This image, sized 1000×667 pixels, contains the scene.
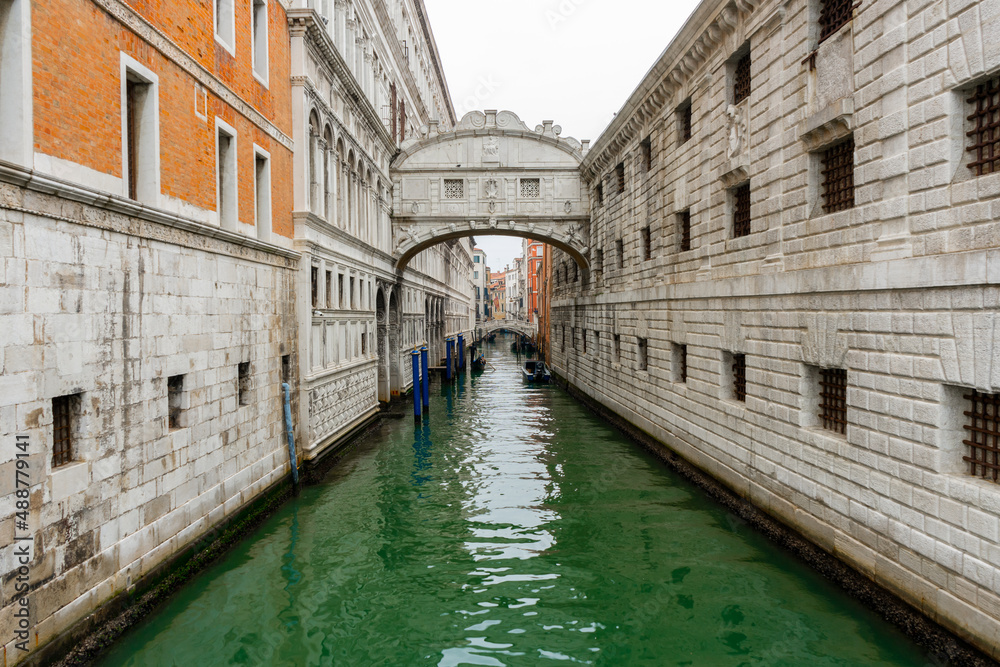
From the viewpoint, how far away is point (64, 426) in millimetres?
5461

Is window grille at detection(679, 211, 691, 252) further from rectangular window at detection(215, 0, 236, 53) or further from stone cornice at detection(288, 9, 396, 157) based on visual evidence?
rectangular window at detection(215, 0, 236, 53)

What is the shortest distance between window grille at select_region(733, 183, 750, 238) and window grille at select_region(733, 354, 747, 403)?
1.96 meters

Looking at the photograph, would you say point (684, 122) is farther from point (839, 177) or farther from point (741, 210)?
point (839, 177)

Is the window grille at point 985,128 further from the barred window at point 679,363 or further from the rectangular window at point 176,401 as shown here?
the rectangular window at point 176,401

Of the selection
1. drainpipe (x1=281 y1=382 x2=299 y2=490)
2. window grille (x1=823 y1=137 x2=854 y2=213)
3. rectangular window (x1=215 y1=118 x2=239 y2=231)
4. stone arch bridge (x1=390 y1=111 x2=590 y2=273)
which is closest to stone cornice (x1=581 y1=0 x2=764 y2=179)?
window grille (x1=823 y1=137 x2=854 y2=213)

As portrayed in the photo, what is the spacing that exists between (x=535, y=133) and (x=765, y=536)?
1540 cm

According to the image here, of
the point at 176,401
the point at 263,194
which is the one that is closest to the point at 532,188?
the point at 263,194

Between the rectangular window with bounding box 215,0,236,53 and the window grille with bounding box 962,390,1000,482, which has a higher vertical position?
the rectangular window with bounding box 215,0,236,53

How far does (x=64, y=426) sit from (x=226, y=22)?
6.21 m

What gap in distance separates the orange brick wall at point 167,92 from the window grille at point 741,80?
7.57 metres

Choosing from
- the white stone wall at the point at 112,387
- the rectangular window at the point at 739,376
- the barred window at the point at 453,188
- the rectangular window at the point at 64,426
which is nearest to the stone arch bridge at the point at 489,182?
the barred window at the point at 453,188

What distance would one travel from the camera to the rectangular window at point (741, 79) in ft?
32.6

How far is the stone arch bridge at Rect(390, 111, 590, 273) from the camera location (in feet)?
67.2

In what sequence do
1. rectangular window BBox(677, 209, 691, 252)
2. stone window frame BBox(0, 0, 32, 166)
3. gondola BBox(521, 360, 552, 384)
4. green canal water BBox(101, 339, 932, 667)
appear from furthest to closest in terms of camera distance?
gondola BBox(521, 360, 552, 384) → rectangular window BBox(677, 209, 691, 252) → green canal water BBox(101, 339, 932, 667) → stone window frame BBox(0, 0, 32, 166)
